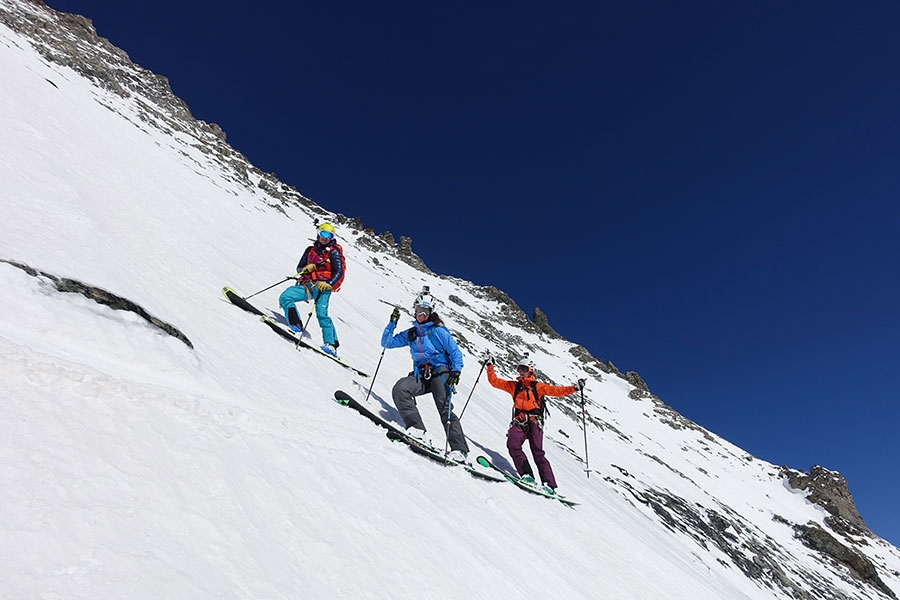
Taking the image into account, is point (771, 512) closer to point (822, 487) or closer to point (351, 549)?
point (822, 487)

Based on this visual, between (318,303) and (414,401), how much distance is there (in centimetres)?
292

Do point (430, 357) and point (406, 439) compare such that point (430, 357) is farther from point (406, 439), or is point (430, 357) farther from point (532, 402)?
point (532, 402)

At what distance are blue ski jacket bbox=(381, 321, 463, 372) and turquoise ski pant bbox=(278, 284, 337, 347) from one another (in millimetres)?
1535

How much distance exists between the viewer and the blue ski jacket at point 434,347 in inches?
264

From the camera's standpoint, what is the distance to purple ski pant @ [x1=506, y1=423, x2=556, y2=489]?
7.49 metres

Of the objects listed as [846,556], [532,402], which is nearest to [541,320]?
[846,556]

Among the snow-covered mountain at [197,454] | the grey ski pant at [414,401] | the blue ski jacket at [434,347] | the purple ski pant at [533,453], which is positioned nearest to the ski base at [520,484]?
the snow-covered mountain at [197,454]

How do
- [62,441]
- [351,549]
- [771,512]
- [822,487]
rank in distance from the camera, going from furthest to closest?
[822,487]
[771,512]
[351,549]
[62,441]

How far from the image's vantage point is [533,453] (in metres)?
7.70

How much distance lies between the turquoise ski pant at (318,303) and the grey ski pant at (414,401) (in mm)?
2015

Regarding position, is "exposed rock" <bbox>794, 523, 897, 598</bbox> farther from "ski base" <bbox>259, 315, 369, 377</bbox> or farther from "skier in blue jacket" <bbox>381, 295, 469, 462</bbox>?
"ski base" <bbox>259, 315, 369, 377</bbox>

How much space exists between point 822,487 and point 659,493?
35424mm

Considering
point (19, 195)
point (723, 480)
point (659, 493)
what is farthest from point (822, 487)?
point (19, 195)

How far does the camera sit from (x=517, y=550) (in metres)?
4.80
